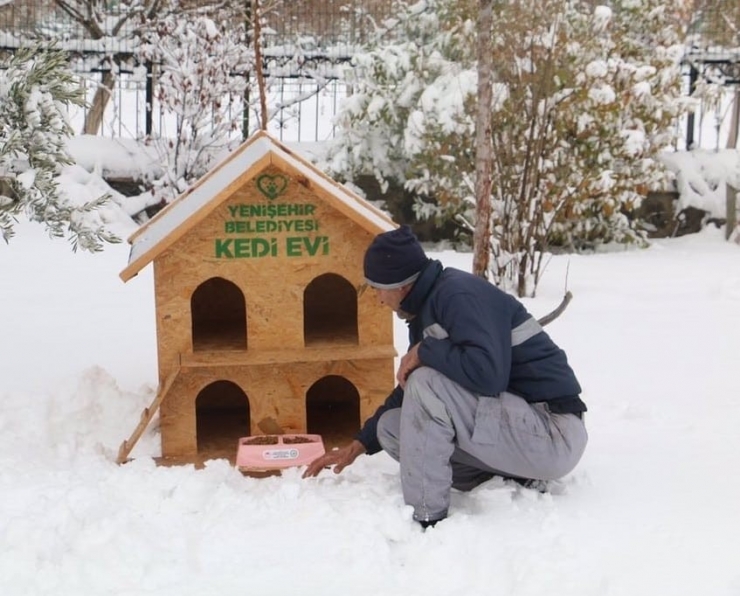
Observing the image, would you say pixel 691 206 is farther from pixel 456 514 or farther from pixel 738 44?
pixel 456 514

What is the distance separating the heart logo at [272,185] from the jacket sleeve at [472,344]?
1120 mm

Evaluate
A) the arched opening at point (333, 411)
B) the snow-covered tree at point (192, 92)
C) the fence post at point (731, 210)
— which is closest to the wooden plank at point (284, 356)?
the arched opening at point (333, 411)

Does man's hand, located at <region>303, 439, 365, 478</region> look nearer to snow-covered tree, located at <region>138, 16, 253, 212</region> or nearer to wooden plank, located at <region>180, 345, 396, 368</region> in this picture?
wooden plank, located at <region>180, 345, 396, 368</region>

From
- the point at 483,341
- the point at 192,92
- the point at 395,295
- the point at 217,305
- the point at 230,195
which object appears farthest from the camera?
the point at 192,92

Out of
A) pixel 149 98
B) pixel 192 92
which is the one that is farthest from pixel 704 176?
pixel 149 98

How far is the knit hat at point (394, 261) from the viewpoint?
326 centimetres

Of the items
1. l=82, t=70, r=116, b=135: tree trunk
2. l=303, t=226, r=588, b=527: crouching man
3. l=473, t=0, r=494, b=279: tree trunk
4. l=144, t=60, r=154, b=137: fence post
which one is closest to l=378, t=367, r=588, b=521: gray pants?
l=303, t=226, r=588, b=527: crouching man

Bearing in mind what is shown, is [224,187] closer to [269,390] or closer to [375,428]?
[269,390]

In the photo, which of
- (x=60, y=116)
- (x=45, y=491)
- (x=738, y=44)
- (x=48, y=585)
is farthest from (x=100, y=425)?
(x=738, y=44)

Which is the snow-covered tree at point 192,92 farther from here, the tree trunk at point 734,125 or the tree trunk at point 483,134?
the tree trunk at point 734,125

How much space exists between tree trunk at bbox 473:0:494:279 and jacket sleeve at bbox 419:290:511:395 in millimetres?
2510

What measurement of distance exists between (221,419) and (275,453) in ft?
3.42

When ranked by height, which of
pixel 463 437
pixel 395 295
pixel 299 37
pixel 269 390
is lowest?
pixel 269 390

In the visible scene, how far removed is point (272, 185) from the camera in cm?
407
